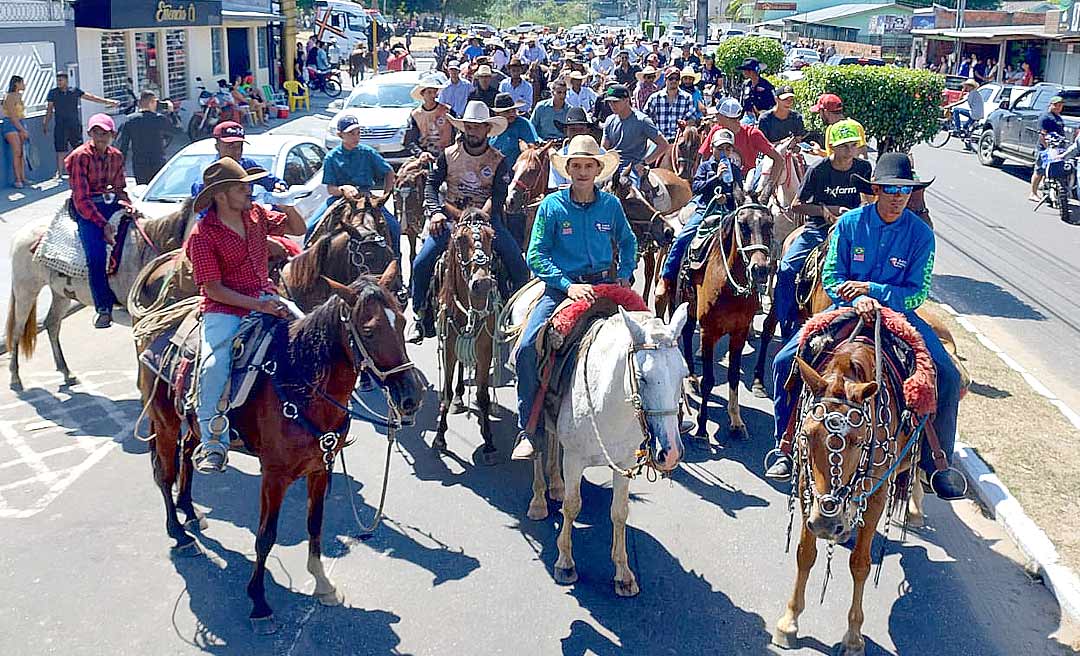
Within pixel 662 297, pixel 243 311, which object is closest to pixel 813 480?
pixel 243 311

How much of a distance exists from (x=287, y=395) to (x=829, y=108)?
786 centimetres

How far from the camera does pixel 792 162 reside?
12.7 meters

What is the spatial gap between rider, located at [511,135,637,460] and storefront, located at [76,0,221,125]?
58.0ft

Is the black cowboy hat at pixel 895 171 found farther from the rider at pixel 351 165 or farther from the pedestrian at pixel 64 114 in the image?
the pedestrian at pixel 64 114

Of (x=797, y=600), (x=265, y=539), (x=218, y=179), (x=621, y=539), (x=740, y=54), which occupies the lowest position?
(x=797, y=600)

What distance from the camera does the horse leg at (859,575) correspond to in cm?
587

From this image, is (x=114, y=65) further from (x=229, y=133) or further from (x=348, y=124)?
(x=229, y=133)

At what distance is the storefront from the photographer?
72.1ft

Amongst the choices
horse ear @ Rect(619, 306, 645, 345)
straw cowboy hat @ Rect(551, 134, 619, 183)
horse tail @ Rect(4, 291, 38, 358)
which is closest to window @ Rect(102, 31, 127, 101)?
horse tail @ Rect(4, 291, 38, 358)

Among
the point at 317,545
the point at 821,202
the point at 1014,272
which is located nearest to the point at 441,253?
the point at 317,545

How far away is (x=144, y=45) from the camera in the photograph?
26.5 m

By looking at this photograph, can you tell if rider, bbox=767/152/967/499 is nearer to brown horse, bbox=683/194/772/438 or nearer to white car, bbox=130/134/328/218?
brown horse, bbox=683/194/772/438

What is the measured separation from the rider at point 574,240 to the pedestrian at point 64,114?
47.5ft

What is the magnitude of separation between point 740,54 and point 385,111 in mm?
12109
